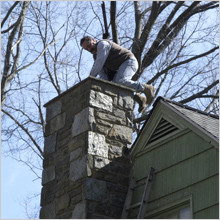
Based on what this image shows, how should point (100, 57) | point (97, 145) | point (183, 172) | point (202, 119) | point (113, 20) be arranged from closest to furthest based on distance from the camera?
point (183, 172) → point (202, 119) → point (97, 145) → point (100, 57) → point (113, 20)

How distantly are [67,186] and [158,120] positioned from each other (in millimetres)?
1353

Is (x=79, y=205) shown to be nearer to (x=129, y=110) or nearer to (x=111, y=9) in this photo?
(x=129, y=110)

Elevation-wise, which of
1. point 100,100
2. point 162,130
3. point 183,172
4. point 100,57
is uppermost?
point 100,57

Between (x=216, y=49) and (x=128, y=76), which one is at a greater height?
(x=216, y=49)

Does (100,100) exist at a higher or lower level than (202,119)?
higher

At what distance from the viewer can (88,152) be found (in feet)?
26.6

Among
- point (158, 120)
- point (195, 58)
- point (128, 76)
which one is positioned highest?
point (195, 58)

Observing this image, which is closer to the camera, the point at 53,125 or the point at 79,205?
the point at 79,205

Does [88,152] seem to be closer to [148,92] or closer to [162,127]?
[162,127]

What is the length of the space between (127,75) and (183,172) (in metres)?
2.21

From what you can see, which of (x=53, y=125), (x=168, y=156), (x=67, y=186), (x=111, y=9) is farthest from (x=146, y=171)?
(x=111, y=9)

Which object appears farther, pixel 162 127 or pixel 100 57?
pixel 100 57

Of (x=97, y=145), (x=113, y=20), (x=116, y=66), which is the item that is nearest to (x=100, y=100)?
(x=97, y=145)

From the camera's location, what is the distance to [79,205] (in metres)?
7.87
